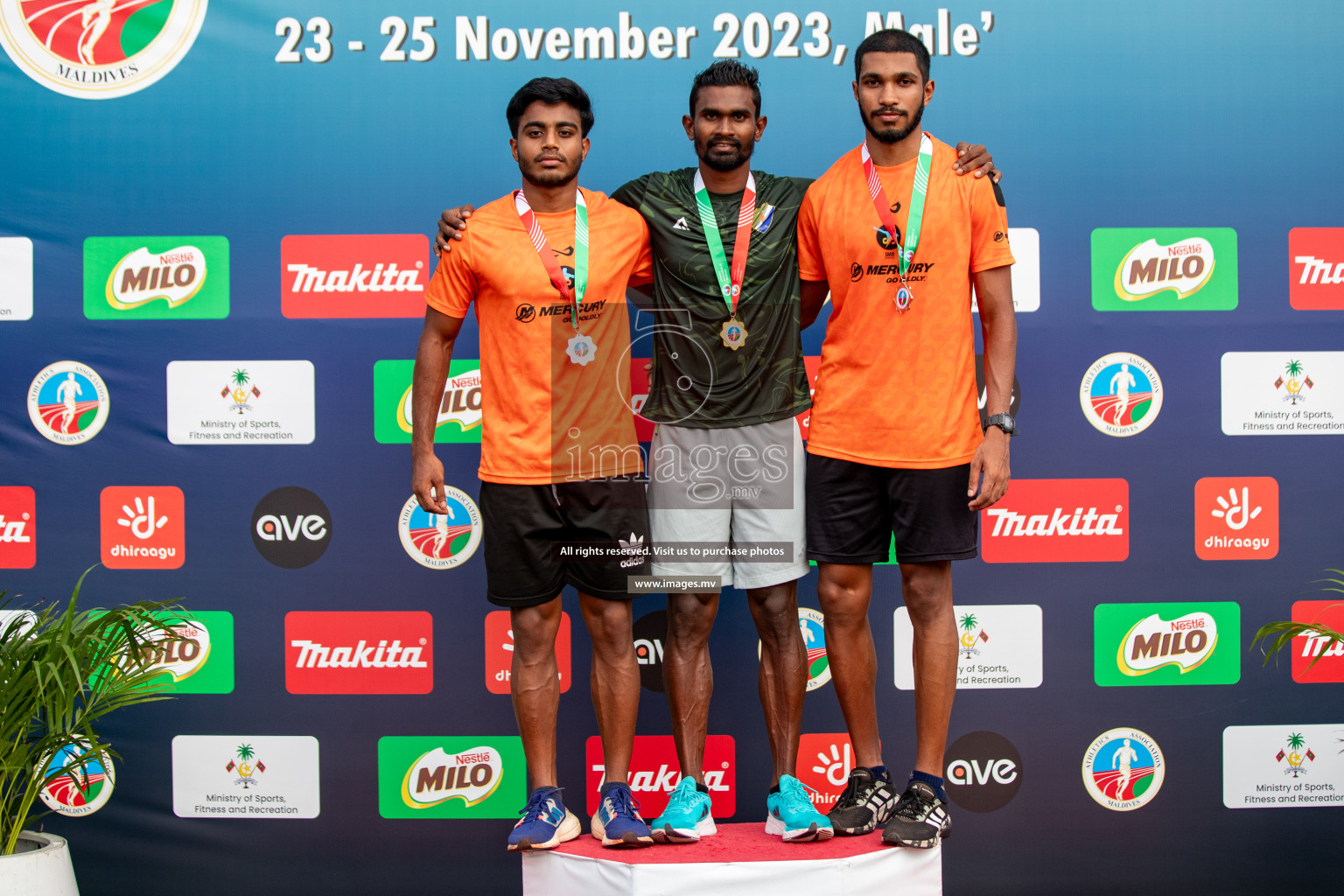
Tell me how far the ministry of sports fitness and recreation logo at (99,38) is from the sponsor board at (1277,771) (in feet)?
12.6

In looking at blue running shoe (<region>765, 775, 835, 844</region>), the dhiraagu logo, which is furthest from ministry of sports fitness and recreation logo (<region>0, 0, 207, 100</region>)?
blue running shoe (<region>765, 775, 835, 844</region>)

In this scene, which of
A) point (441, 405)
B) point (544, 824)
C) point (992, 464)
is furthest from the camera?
point (441, 405)

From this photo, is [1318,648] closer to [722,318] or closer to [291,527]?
[722,318]

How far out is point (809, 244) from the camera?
2.33 m

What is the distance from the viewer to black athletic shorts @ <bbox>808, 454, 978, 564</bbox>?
2.20 meters

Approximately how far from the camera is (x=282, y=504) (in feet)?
9.48

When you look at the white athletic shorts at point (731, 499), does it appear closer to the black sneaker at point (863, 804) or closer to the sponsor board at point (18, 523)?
the black sneaker at point (863, 804)

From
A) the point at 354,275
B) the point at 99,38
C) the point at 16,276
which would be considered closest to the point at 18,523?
the point at 16,276

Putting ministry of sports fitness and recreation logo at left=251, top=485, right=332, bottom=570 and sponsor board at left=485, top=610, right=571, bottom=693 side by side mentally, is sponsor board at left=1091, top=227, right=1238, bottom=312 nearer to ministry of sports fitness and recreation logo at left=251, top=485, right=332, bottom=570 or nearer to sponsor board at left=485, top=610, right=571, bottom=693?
sponsor board at left=485, top=610, right=571, bottom=693

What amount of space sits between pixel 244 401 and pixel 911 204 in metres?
2.03

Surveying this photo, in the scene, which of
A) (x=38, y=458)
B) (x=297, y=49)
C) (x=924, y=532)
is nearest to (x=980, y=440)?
(x=924, y=532)

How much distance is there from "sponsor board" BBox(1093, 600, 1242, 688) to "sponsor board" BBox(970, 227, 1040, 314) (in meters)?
0.96

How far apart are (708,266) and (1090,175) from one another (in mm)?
1349

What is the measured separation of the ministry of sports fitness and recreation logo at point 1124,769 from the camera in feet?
9.45
